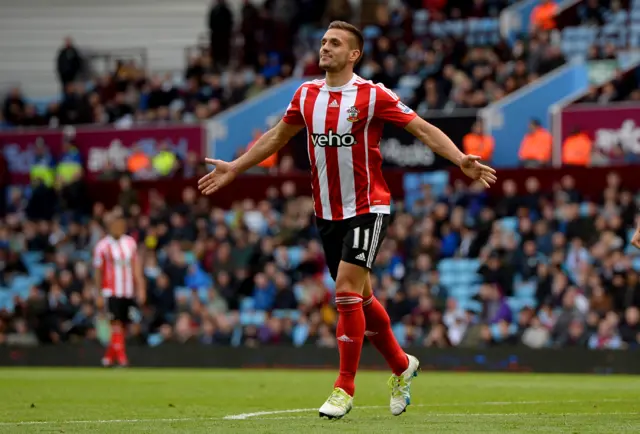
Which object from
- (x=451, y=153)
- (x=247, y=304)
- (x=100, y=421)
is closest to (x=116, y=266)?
(x=247, y=304)

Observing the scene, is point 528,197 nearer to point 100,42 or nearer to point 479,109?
point 479,109

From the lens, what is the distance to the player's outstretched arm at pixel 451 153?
7723 millimetres

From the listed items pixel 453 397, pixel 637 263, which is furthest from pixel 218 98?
pixel 453 397

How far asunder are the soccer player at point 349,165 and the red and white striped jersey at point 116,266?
8.98 m

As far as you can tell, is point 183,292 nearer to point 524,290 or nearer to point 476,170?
point 524,290

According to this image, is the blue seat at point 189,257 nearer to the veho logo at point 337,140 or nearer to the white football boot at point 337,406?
the veho logo at point 337,140

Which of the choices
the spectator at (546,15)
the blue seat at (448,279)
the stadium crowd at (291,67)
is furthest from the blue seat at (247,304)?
the spectator at (546,15)

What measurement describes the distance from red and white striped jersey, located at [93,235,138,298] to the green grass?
2359 mm

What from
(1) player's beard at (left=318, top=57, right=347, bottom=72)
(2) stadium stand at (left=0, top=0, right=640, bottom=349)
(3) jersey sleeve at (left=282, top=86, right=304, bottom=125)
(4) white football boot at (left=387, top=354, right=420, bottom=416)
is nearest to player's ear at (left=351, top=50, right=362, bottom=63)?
(1) player's beard at (left=318, top=57, right=347, bottom=72)

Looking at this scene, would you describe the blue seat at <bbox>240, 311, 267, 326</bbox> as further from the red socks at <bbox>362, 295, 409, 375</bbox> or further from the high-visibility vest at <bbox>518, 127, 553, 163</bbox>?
the red socks at <bbox>362, 295, 409, 375</bbox>

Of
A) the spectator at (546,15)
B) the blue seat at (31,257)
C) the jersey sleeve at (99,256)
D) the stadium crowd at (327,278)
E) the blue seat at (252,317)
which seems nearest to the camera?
the jersey sleeve at (99,256)

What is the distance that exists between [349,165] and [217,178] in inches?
33.3

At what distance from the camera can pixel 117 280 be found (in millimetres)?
17062

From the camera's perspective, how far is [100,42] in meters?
32.7
